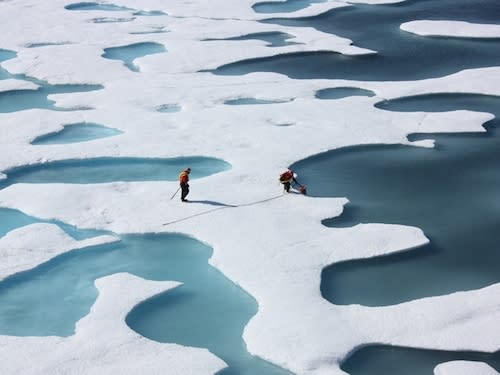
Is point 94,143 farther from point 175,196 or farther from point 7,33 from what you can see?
point 7,33

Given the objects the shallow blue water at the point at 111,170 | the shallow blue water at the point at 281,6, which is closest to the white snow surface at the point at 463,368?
the shallow blue water at the point at 111,170

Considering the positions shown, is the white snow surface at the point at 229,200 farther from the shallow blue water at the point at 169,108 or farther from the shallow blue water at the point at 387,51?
the shallow blue water at the point at 387,51

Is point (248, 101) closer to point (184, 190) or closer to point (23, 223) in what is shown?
point (184, 190)

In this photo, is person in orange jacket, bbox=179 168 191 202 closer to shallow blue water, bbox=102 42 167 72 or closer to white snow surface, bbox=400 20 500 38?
shallow blue water, bbox=102 42 167 72

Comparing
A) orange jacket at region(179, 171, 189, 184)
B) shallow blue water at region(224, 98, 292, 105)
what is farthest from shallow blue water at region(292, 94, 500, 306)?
shallow blue water at region(224, 98, 292, 105)

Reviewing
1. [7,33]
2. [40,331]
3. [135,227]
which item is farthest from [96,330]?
[7,33]

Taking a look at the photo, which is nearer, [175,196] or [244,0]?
[175,196]
